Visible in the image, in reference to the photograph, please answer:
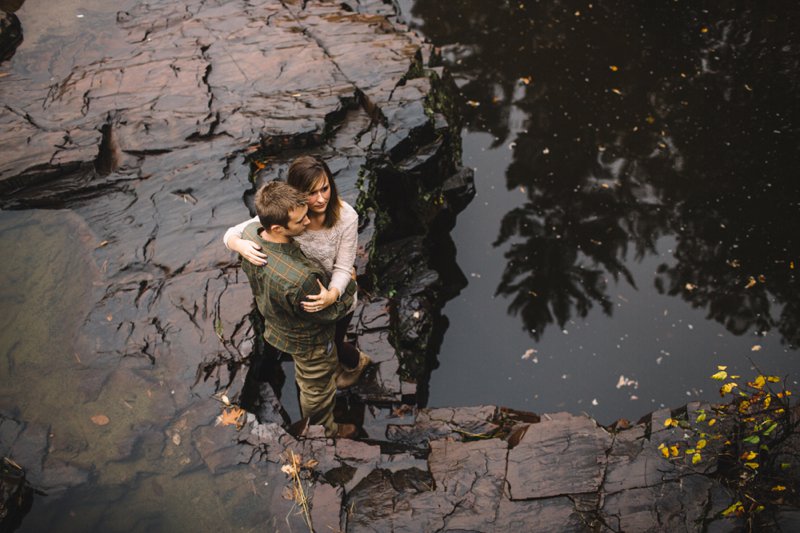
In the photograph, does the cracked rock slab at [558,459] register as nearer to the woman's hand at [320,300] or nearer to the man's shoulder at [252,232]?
the woman's hand at [320,300]

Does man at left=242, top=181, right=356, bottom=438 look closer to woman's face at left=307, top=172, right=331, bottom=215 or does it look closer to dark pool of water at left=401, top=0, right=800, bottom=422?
woman's face at left=307, top=172, right=331, bottom=215

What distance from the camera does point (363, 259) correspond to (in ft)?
18.0

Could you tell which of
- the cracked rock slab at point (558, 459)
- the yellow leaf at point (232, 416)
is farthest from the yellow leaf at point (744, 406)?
the yellow leaf at point (232, 416)

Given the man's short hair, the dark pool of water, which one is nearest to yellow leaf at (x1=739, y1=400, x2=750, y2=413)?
the dark pool of water

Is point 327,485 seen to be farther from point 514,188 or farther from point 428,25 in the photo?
point 428,25

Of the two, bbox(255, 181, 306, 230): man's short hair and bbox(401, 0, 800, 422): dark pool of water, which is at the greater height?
bbox(255, 181, 306, 230): man's short hair

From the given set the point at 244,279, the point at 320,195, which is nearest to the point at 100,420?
the point at 244,279

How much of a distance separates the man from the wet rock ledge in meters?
0.56

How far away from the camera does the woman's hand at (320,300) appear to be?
A: 3549 millimetres

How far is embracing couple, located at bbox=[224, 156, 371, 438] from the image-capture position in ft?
11.3

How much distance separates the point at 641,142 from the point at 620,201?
1055 millimetres

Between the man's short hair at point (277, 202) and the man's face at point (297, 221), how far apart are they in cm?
2

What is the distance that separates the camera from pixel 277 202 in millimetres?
3332

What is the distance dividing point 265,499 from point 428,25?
25.0 ft
